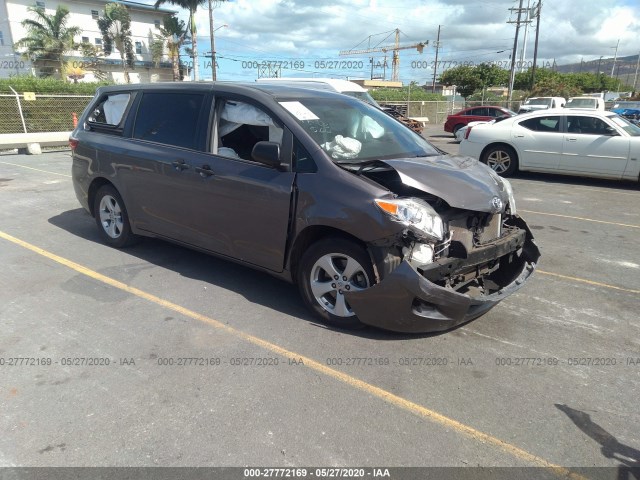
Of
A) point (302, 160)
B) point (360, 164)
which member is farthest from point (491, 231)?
point (302, 160)

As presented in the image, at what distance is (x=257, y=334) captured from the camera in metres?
3.71

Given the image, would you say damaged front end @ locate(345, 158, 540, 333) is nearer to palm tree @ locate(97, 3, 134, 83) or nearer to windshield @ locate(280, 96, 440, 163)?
windshield @ locate(280, 96, 440, 163)

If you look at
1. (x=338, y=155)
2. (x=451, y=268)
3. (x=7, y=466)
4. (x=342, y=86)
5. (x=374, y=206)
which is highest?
(x=342, y=86)

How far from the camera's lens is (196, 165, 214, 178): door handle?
429 cm

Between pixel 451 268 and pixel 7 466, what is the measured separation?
9.30 feet

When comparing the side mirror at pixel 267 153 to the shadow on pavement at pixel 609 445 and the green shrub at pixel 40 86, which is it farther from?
the green shrub at pixel 40 86

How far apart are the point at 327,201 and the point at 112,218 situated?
3.22 m

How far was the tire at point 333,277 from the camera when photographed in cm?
350

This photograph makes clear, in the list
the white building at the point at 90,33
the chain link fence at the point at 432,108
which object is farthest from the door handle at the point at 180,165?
the white building at the point at 90,33

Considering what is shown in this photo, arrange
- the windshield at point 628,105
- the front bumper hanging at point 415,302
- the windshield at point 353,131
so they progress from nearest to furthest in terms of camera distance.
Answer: the front bumper hanging at point 415,302
the windshield at point 353,131
the windshield at point 628,105

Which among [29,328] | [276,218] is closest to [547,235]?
[276,218]

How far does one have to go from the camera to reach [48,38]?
4178cm

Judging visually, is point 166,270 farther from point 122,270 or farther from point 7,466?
point 7,466

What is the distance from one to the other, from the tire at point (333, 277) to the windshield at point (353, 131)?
0.72 metres
